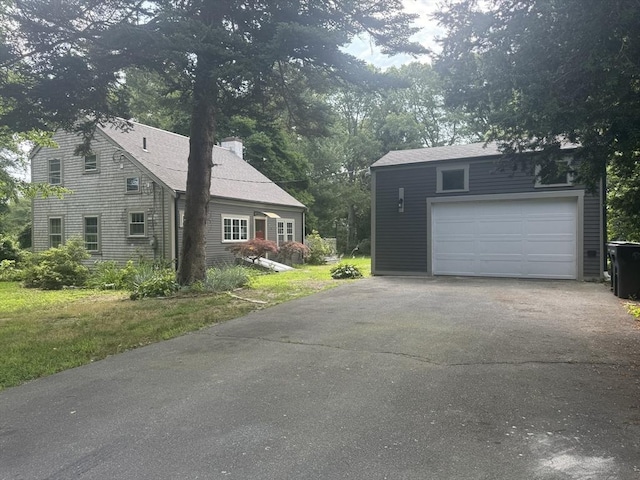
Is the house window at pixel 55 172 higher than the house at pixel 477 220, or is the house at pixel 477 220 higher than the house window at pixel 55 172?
the house window at pixel 55 172

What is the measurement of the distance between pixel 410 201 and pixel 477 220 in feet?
7.08

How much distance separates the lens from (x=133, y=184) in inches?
676

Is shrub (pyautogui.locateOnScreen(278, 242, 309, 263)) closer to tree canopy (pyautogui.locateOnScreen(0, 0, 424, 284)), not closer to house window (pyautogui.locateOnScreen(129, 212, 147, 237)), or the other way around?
house window (pyautogui.locateOnScreen(129, 212, 147, 237))

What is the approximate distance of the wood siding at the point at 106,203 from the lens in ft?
54.4

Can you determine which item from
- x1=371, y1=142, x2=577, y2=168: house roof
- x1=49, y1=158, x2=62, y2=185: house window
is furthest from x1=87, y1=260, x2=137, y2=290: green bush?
x1=371, y1=142, x2=577, y2=168: house roof

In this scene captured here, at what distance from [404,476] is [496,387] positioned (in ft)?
6.00

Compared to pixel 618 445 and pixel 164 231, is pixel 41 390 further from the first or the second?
pixel 164 231

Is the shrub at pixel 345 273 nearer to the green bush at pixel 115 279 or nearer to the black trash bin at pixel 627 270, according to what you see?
the green bush at pixel 115 279

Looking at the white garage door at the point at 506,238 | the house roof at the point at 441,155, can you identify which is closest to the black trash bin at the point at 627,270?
the white garage door at the point at 506,238

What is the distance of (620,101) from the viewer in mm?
5211

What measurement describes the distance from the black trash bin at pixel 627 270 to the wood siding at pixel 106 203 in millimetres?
13656

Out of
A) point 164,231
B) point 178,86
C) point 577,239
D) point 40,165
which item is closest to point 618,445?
point 178,86

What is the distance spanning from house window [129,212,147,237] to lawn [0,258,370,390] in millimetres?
4560

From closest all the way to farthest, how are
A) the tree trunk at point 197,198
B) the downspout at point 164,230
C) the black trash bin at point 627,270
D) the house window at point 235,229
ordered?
the black trash bin at point 627,270, the tree trunk at point 197,198, the downspout at point 164,230, the house window at point 235,229
